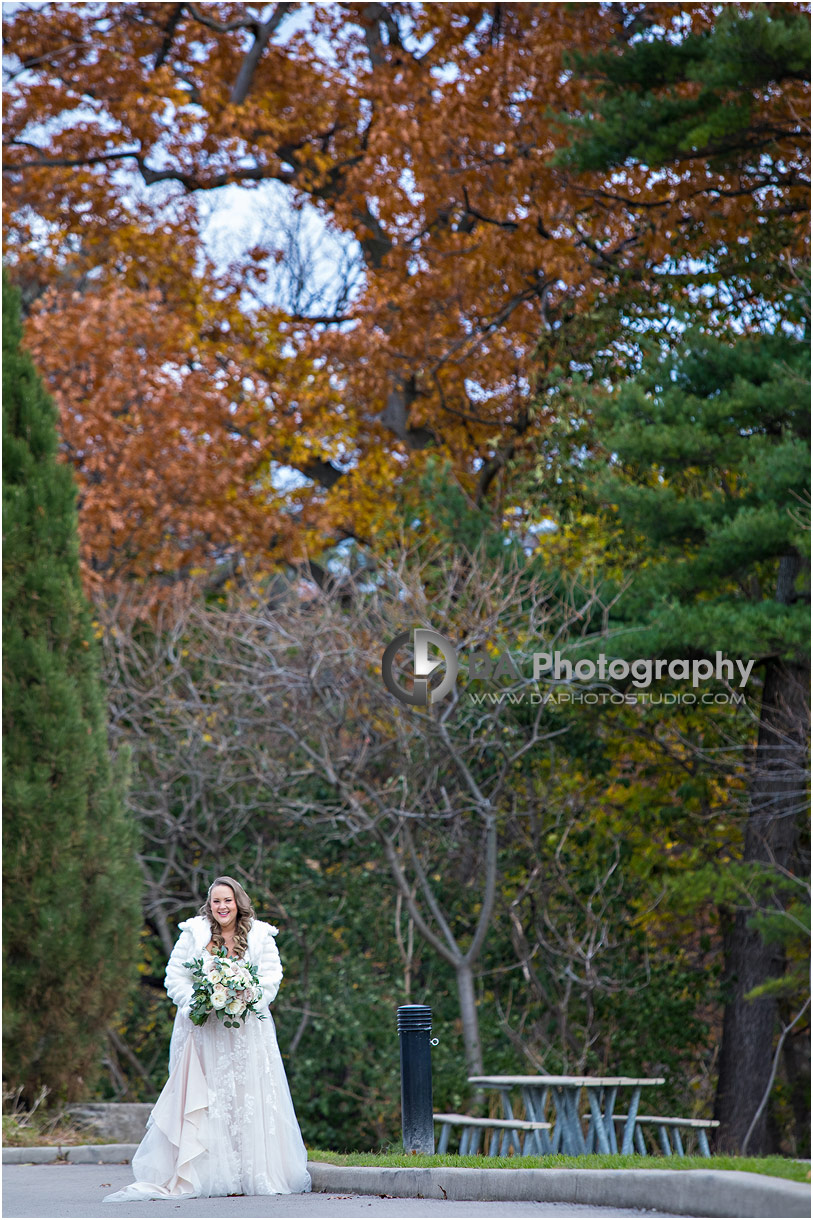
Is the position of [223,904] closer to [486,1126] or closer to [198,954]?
[198,954]

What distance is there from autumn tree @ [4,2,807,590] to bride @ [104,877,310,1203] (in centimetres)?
887

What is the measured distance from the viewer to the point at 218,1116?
25.2ft

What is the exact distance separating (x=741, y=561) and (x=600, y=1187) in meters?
7.15

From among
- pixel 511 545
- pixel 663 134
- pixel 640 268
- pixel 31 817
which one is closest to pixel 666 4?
pixel 640 268

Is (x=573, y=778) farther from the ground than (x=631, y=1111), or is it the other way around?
(x=573, y=778)

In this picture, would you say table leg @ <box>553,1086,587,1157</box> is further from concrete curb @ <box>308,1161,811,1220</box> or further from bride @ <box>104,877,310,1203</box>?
bride @ <box>104,877,310,1203</box>

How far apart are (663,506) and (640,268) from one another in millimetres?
4862

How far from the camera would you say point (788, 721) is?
13086 mm

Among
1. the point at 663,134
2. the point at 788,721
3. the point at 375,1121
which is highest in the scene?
the point at 663,134

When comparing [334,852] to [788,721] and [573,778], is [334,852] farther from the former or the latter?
[788,721]

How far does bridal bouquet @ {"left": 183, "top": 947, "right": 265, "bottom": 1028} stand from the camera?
7680 mm

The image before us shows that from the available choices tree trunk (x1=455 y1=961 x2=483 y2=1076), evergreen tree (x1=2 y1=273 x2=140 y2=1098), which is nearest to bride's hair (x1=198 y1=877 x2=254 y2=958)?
evergreen tree (x1=2 y1=273 x2=140 y2=1098)

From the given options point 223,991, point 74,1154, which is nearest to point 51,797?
point 74,1154

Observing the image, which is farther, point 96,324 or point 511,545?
point 96,324
